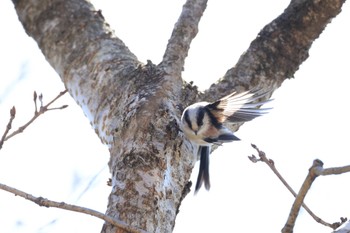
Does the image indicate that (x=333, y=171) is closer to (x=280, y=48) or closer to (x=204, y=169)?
(x=204, y=169)

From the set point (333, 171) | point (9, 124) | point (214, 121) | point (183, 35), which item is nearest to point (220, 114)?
point (214, 121)

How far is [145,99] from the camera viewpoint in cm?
249

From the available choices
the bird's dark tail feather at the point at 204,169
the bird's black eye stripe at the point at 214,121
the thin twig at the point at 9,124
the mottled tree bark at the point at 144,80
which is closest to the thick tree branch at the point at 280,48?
the mottled tree bark at the point at 144,80

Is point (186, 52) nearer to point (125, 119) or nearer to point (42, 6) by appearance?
point (125, 119)

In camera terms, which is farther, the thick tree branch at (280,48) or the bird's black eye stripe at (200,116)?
the thick tree branch at (280,48)

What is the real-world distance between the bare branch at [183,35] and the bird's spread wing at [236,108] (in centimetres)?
22

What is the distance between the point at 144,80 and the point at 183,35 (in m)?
0.41

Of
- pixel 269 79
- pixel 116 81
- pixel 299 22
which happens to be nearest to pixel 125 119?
pixel 116 81

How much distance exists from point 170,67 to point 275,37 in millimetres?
608

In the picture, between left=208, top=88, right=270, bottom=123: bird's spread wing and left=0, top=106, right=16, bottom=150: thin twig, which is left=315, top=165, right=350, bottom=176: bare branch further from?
left=208, top=88, right=270, bottom=123: bird's spread wing

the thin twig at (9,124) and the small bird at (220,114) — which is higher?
the small bird at (220,114)

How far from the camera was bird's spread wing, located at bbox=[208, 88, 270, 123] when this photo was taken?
268 cm

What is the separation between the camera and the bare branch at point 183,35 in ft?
9.21

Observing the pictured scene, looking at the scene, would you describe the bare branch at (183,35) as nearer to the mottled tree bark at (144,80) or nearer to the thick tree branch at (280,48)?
the mottled tree bark at (144,80)
